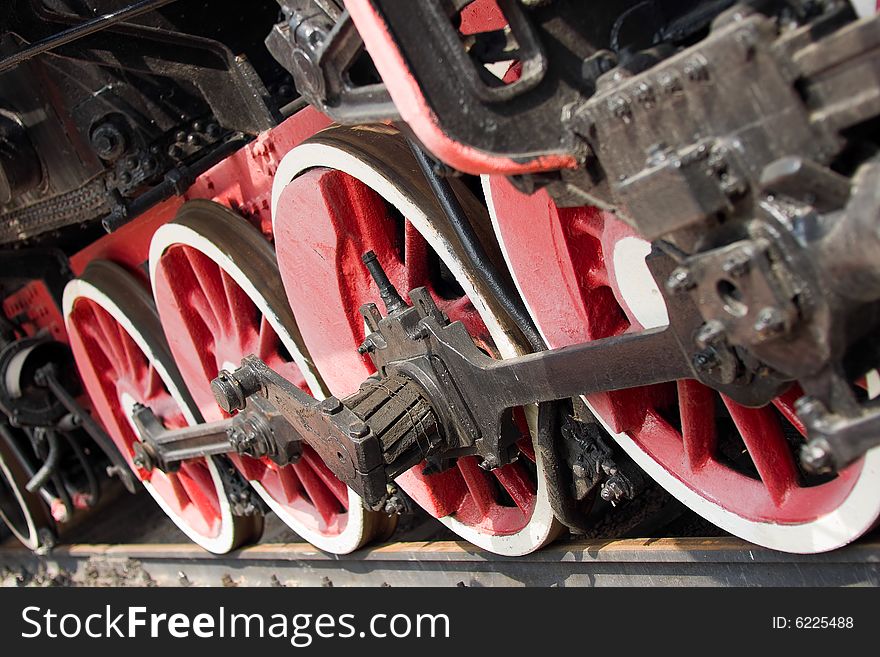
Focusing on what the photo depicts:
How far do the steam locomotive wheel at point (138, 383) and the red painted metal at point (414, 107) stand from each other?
1642mm

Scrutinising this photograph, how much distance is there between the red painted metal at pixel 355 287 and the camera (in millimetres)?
1774

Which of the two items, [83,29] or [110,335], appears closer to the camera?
[83,29]

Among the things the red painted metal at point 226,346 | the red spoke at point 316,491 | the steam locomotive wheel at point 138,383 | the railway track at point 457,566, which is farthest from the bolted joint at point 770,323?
the steam locomotive wheel at point 138,383

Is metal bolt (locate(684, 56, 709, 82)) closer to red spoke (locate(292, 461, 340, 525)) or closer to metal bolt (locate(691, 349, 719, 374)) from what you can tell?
metal bolt (locate(691, 349, 719, 374))

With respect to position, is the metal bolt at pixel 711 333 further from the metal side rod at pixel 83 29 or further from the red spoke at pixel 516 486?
the metal side rod at pixel 83 29

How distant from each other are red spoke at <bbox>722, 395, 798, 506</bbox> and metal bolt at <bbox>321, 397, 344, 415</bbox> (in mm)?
659

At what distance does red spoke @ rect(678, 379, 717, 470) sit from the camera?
1438mm

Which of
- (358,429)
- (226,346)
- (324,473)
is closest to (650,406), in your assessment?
(358,429)

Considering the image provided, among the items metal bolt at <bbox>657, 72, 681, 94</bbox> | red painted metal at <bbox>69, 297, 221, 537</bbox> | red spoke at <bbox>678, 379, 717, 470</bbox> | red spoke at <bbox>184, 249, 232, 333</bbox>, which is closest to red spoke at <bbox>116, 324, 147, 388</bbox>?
red painted metal at <bbox>69, 297, 221, 537</bbox>

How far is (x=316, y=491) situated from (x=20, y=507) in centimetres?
176

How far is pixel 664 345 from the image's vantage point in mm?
1237

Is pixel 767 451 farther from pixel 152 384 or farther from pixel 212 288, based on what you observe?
pixel 152 384

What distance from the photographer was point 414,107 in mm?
1092
